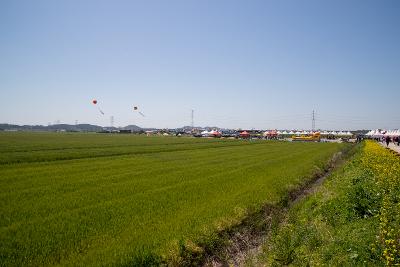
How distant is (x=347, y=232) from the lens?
9305 millimetres

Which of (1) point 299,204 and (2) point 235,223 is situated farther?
(1) point 299,204

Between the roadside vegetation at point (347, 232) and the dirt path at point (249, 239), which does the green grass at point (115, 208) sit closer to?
the dirt path at point (249, 239)

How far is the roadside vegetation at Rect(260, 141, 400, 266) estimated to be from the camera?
294 inches

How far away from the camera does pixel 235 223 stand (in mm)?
12414

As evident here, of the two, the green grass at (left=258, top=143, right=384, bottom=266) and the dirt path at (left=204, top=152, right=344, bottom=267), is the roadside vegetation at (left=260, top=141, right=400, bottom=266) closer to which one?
the green grass at (left=258, top=143, right=384, bottom=266)

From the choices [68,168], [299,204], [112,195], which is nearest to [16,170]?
[68,168]

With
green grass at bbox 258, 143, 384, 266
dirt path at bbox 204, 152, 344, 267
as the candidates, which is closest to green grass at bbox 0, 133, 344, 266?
dirt path at bbox 204, 152, 344, 267

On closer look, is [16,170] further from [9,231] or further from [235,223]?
[235,223]

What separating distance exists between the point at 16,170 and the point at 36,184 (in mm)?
6021

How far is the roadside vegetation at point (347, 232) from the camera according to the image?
7465mm

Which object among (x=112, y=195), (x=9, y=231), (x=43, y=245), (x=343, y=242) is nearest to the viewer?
(x=343, y=242)

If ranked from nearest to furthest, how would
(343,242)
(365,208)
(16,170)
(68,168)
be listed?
1. (343,242)
2. (365,208)
3. (16,170)
4. (68,168)

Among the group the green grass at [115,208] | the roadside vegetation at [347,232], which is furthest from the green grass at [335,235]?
the green grass at [115,208]

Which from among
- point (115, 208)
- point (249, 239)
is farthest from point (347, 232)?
point (115, 208)
